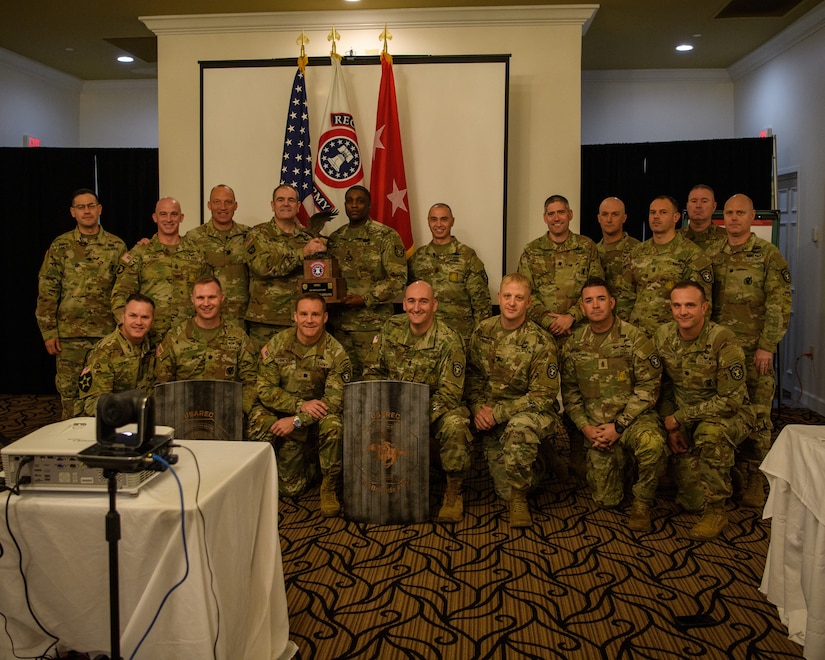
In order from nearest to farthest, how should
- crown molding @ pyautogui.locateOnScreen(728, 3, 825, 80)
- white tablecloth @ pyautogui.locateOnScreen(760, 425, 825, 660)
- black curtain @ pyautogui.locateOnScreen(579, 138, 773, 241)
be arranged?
1. white tablecloth @ pyautogui.locateOnScreen(760, 425, 825, 660)
2. crown molding @ pyautogui.locateOnScreen(728, 3, 825, 80)
3. black curtain @ pyautogui.locateOnScreen(579, 138, 773, 241)

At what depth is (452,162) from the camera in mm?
5816

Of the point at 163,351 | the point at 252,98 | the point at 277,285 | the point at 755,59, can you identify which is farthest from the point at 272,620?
the point at 755,59

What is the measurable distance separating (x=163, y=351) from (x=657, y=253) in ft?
9.62

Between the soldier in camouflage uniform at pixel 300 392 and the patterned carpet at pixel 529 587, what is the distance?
245 mm

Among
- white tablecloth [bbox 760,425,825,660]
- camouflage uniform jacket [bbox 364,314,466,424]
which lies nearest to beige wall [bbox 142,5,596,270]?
camouflage uniform jacket [bbox 364,314,466,424]

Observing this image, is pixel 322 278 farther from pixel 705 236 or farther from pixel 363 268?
pixel 705 236

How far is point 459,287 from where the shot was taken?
5.02 metres

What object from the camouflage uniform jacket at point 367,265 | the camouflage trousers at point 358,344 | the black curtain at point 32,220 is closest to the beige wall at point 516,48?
the camouflage uniform jacket at point 367,265

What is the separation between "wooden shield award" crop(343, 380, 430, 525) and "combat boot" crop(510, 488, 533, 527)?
16.8 inches

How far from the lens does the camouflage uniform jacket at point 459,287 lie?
5.01 m

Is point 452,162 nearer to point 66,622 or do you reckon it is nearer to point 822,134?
point 822,134

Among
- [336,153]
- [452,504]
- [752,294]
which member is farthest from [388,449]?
[336,153]

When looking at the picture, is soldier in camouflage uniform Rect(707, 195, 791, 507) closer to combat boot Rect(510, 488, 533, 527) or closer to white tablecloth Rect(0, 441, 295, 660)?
combat boot Rect(510, 488, 533, 527)

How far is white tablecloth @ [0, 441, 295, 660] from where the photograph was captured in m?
1.83
